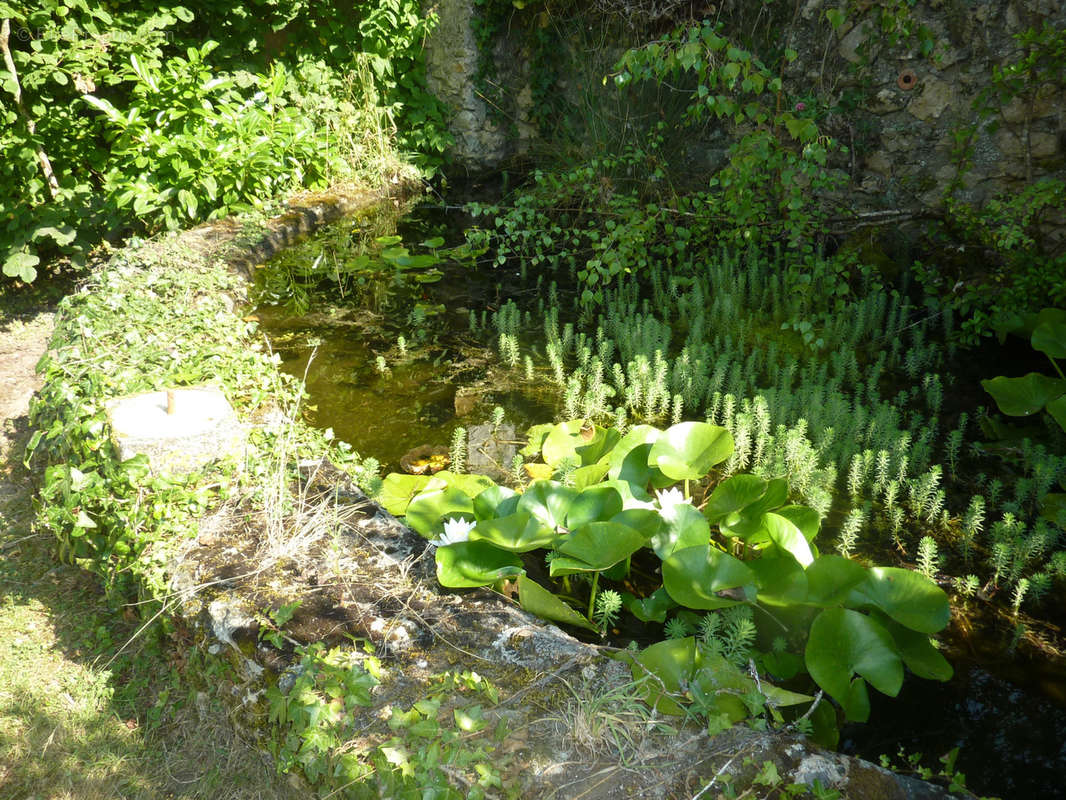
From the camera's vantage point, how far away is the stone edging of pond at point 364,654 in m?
1.51

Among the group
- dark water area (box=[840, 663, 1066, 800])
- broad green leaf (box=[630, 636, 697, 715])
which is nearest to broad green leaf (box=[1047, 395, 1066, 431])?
dark water area (box=[840, 663, 1066, 800])

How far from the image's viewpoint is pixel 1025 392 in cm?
303

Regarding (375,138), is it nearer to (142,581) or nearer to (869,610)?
(142,581)

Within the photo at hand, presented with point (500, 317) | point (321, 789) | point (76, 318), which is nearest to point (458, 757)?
point (321, 789)

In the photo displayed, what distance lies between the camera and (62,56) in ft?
15.7

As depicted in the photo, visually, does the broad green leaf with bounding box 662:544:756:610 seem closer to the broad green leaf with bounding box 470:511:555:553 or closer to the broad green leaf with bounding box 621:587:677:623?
the broad green leaf with bounding box 621:587:677:623

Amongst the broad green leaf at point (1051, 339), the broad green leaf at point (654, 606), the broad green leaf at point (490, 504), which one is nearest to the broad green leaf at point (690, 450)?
the broad green leaf at point (654, 606)

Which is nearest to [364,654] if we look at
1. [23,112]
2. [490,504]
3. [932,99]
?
[490,504]

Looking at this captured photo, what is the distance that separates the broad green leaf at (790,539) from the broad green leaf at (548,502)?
0.57 metres

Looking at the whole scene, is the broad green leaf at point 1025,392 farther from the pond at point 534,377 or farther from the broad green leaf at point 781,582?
the broad green leaf at point 781,582

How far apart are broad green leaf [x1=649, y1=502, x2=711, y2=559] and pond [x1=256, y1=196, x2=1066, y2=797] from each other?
60 centimetres

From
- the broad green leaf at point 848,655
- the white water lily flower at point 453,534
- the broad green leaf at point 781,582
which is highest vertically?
the white water lily flower at point 453,534

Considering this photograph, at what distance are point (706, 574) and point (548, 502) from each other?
1.55ft

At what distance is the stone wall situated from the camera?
13.3 feet
